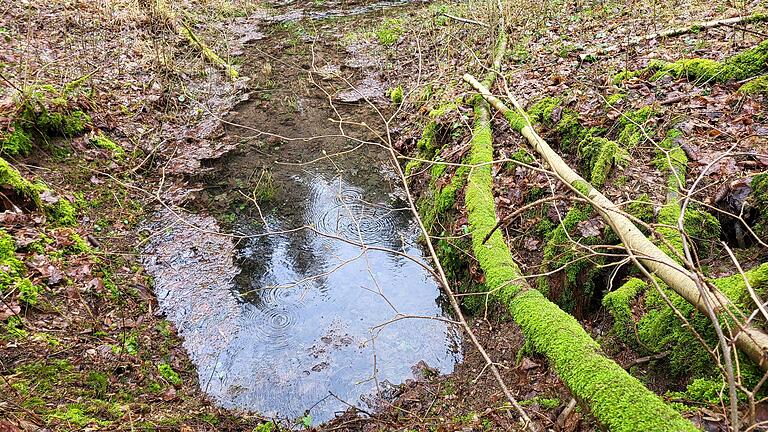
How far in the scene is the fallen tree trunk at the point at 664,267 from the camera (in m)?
2.16

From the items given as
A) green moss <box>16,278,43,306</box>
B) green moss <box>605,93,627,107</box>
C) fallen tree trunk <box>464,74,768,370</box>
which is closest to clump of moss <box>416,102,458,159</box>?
fallen tree trunk <box>464,74,768,370</box>

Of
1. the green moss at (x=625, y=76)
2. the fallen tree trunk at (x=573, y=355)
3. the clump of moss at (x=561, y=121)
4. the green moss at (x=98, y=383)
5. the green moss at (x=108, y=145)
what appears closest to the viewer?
the fallen tree trunk at (x=573, y=355)

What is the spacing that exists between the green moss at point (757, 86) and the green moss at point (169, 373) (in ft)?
20.1

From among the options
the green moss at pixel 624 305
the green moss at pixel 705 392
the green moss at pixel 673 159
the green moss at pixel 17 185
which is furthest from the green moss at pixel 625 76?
the green moss at pixel 17 185

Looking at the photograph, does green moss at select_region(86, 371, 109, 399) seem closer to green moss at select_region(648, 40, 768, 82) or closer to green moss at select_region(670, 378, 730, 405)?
green moss at select_region(670, 378, 730, 405)

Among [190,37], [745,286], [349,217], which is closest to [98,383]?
[349,217]

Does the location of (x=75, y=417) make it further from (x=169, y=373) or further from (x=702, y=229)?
(x=702, y=229)

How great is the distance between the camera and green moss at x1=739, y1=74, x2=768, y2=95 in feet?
14.5

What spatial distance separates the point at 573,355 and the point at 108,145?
7.02 metres

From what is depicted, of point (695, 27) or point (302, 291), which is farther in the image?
point (695, 27)

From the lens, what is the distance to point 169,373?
4.19 meters

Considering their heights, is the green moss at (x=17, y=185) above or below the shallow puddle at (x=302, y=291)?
above

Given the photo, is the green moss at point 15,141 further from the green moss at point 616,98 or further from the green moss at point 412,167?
the green moss at point 616,98

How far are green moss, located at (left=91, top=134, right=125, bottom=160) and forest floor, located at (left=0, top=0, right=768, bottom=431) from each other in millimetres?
42
